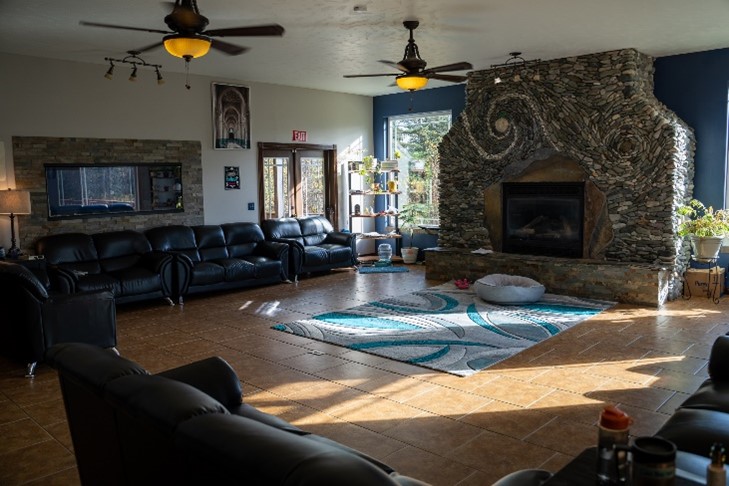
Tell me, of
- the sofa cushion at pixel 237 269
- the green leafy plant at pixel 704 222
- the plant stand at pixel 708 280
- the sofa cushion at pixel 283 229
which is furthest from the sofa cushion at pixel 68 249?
the plant stand at pixel 708 280

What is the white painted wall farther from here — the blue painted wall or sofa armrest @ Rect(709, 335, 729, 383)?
sofa armrest @ Rect(709, 335, 729, 383)

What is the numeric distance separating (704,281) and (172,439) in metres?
7.69

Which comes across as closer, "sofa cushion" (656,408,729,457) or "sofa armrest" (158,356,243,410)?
"sofa cushion" (656,408,729,457)

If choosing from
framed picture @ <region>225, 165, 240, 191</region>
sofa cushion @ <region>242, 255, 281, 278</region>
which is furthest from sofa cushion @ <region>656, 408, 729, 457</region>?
framed picture @ <region>225, 165, 240, 191</region>

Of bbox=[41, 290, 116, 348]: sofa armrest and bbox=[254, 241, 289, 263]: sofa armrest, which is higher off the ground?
bbox=[254, 241, 289, 263]: sofa armrest

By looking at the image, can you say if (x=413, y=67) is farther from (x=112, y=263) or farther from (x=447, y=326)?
(x=112, y=263)

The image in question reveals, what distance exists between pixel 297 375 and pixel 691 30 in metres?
5.60

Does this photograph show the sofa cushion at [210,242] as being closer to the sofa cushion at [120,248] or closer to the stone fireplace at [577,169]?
the sofa cushion at [120,248]

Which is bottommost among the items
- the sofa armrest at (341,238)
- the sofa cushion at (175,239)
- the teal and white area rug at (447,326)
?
the teal and white area rug at (447,326)

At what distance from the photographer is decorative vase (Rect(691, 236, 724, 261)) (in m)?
7.34

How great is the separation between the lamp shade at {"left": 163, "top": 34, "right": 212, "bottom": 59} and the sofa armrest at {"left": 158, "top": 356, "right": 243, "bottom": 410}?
2.41 metres

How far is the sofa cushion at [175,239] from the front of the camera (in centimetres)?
834

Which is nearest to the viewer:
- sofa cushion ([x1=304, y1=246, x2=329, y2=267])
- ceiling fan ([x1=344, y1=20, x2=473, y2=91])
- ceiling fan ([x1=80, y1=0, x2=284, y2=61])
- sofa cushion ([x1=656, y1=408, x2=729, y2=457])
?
sofa cushion ([x1=656, y1=408, x2=729, y2=457])

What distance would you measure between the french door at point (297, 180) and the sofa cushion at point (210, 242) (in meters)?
1.22
